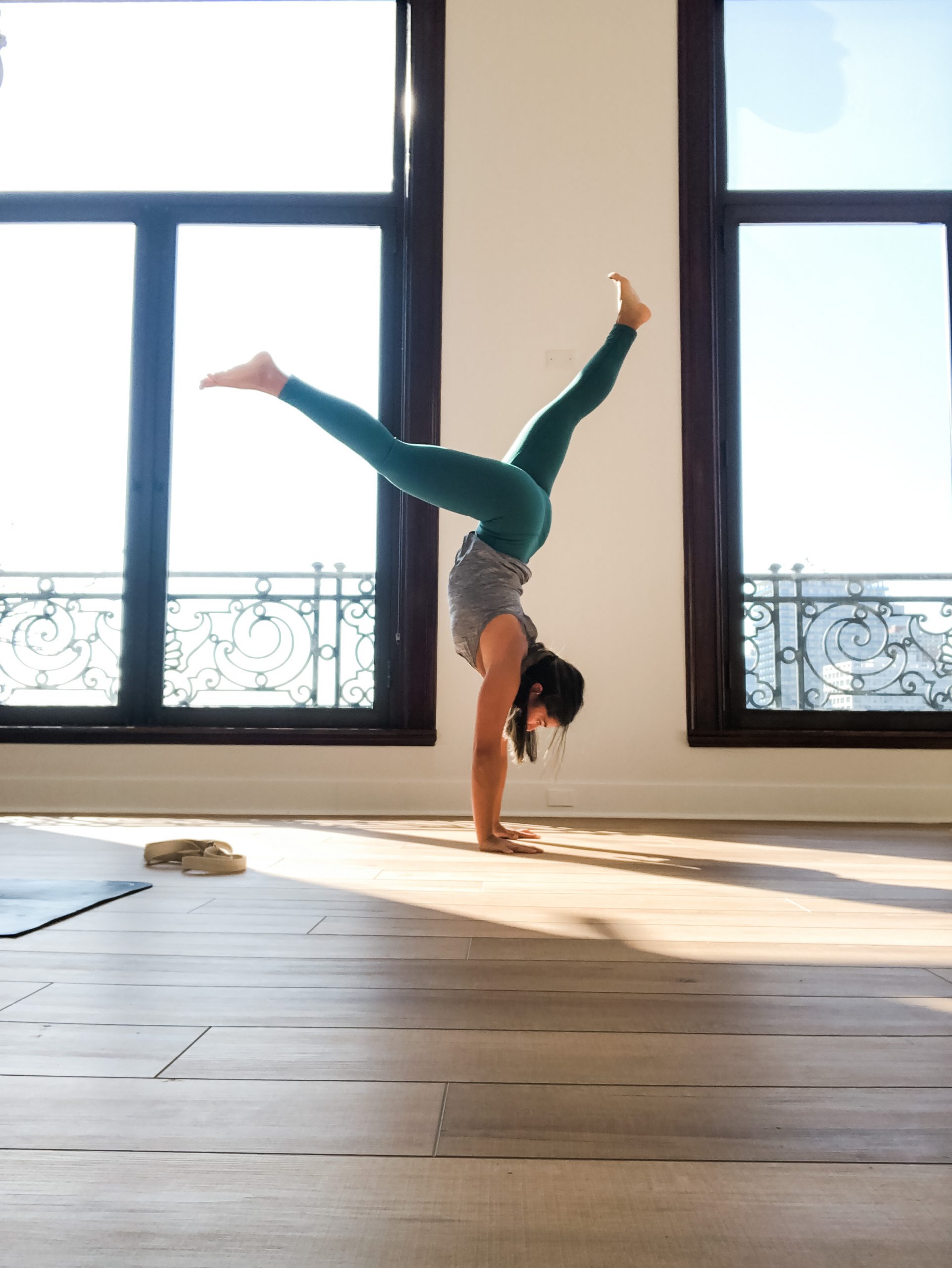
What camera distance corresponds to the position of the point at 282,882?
193cm

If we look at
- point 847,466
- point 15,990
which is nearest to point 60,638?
point 15,990

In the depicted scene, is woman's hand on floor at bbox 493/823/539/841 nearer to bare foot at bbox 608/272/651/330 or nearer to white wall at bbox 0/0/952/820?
white wall at bbox 0/0/952/820

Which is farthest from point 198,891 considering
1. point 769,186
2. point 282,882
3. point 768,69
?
point 768,69

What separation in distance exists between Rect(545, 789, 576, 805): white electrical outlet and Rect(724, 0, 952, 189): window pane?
8.74 feet

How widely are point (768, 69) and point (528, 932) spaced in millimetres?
4037

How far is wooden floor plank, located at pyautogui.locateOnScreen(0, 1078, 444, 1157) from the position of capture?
0.69 meters

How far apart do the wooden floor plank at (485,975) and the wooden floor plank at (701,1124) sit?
0.33 m

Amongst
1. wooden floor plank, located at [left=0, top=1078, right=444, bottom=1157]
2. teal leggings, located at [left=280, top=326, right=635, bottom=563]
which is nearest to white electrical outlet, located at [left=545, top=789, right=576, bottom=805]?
teal leggings, located at [left=280, top=326, right=635, bottom=563]

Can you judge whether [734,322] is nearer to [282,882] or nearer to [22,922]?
[282,882]

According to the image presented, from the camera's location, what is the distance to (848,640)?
3.75m

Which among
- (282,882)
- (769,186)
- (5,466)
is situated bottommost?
(282,882)

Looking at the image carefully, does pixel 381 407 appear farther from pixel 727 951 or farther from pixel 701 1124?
pixel 701 1124

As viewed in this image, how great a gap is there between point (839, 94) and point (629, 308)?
212 cm

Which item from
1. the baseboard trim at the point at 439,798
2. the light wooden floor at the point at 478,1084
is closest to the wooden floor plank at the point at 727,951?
the light wooden floor at the point at 478,1084
